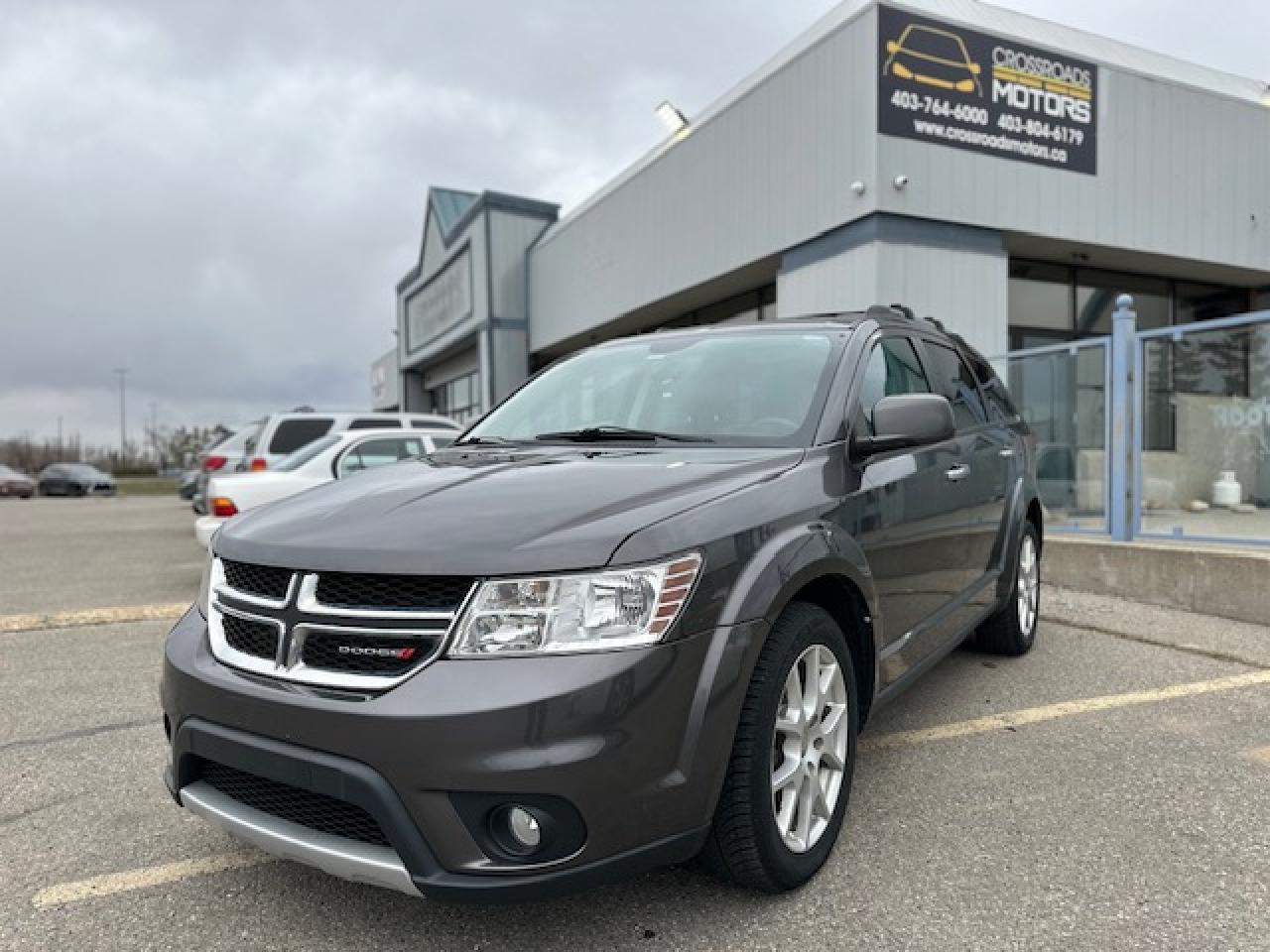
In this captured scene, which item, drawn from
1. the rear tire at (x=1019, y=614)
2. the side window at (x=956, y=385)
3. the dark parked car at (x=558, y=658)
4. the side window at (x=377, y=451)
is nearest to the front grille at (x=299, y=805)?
the dark parked car at (x=558, y=658)

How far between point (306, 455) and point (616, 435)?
634 centimetres

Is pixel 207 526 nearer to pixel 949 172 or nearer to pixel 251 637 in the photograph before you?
pixel 251 637

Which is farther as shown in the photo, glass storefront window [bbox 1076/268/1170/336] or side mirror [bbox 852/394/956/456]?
glass storefront window [bbox 1076/268/1170/336]

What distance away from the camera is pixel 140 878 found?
2.54 metres

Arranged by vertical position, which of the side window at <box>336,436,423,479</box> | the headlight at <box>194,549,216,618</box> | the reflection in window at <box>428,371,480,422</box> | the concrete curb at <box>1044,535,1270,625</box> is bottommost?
the concrete curb at <box>1044,535,1270,625</box>

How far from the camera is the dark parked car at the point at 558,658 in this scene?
72.4 inches

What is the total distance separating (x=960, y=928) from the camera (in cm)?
221

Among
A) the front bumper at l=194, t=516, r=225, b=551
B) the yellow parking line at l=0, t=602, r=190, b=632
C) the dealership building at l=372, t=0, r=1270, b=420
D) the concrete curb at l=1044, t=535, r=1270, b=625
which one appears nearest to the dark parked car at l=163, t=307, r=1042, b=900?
the concrete curb at l=1044, t=535, r=1270, b=625

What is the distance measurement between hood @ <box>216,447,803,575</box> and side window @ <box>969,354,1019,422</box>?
249cm

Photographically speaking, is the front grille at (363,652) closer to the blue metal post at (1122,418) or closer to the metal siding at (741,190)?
the blue metal post at (1122,418)

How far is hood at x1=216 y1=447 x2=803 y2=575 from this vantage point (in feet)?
6.43

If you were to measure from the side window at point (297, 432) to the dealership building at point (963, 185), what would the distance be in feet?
19.4

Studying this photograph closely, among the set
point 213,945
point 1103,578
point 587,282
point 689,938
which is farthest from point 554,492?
point 587,282

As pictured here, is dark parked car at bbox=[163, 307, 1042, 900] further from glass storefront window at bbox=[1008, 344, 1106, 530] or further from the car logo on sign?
glass storefront window at bbox=[1008, 344, 1106, 530]
